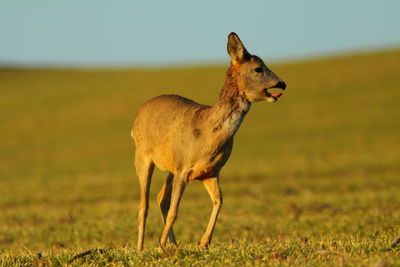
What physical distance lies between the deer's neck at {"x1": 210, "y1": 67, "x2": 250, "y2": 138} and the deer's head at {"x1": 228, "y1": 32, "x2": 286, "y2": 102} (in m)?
0.07

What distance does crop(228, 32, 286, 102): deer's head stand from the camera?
761cm

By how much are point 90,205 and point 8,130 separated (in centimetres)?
Answer: 3172

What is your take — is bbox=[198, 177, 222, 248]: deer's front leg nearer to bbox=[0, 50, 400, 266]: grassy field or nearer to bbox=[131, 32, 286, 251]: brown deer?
bbox=[131, 32, 286, 251]: brown deer

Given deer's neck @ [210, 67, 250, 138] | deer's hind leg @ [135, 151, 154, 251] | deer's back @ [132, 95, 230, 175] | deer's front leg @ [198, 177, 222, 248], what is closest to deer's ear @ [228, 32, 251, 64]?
deer's neck @ [210, 67, 250, 138]

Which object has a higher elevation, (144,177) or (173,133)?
(173,133)

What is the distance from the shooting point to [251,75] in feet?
25.2

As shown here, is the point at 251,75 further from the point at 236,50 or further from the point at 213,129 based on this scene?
the point at 213,129

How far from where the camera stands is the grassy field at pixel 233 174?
761cm

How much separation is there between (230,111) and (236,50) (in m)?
0.72

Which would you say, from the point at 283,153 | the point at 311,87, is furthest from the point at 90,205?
the point at 311,87

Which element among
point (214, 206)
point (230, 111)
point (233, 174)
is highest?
point (230, 111)

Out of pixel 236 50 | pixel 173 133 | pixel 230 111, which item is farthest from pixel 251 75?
pixel 173 133

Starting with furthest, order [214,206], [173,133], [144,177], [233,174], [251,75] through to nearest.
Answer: [233,174] → [144,177] → [173,133] → [214,206] → [251,75]

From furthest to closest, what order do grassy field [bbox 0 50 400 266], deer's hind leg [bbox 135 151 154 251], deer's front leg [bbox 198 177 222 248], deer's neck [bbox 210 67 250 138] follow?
deer's hind leg [bbox 135 151 154 251]
deer's front leg [bbox 198 177 222 248]
deer's neck [bbox 210 67 250 138]
grassy field [bbox 0 50 400 266]
